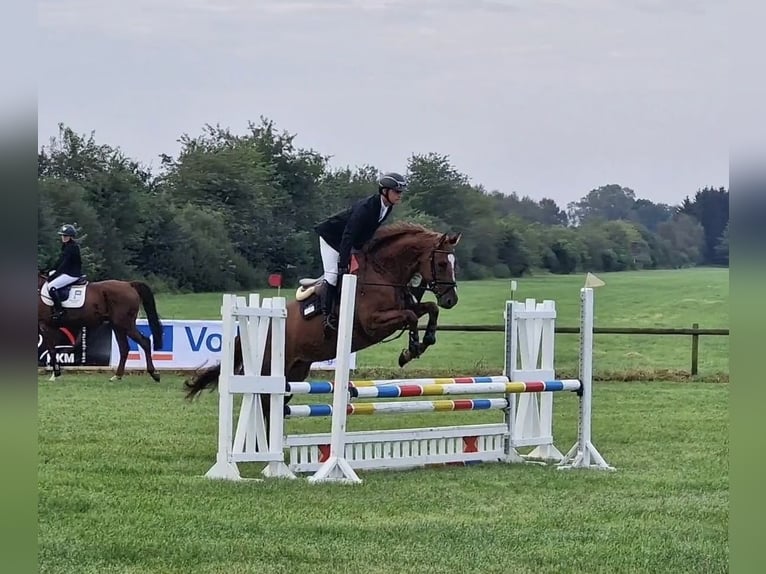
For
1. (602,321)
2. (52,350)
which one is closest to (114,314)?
(52,350)

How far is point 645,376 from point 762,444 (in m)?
14.2

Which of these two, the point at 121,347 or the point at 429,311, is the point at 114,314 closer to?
the point at 121,347

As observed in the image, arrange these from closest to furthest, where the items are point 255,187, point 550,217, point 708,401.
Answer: point 708,401
point 550,217
point 255,187

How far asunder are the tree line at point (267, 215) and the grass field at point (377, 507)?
148 inches

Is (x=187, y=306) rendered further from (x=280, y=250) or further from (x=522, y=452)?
(x=522, y=452)

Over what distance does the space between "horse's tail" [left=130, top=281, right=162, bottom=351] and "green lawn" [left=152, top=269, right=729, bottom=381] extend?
275 cm

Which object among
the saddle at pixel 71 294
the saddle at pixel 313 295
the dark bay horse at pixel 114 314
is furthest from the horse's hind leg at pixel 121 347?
the saddle at pixel 313 295

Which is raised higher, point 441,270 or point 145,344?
point 441,270

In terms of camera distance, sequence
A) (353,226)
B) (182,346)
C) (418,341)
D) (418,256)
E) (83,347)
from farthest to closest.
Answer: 1. (182,346)
2. (83,347)
3. (418,256)
4. (418,341)
5. (353,226)

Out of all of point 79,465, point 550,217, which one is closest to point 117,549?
point 79,465

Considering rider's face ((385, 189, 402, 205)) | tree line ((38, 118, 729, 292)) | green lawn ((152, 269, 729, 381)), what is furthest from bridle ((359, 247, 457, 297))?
green lawn ((152, 269, 729, 381))

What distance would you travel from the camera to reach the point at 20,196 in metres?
1.22

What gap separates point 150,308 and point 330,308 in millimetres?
6850

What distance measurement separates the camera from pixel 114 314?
44.1 feet
